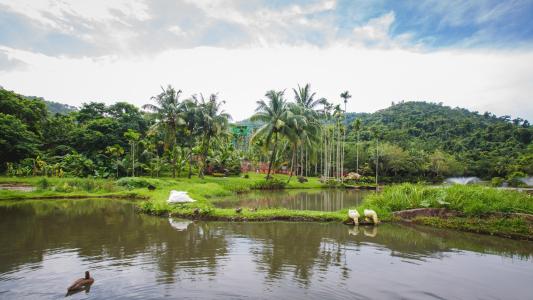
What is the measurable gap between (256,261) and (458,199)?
1077cm

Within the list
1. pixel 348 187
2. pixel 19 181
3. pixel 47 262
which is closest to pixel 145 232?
pixel 47 262

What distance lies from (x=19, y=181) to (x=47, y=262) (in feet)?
80.4

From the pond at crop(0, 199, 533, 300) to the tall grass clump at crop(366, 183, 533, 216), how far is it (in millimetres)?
1942

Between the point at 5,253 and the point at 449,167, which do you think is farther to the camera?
the point at 449,167

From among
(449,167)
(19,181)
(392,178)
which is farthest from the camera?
(449,167)

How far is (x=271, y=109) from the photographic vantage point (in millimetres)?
36094

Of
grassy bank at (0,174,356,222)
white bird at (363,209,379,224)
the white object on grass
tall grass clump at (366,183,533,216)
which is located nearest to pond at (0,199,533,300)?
the white object on grass

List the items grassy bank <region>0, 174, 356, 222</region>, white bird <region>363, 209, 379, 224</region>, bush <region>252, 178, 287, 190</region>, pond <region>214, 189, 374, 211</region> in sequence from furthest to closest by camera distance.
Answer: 1. bush <region>252, 178, 287, 190</region>
2. pond <region>214, 189, 374, 211</region>
3. grassy bank <region>0, 174, 356, 222</region>
4. white bird <region>363, 209, 379, 224</region>

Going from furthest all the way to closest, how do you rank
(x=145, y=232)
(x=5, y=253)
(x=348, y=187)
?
(x=348, y=187) → (x=145, y=232) → (x=5, y=253)

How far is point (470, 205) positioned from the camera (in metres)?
14.6

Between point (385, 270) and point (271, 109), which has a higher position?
point (271, 109)

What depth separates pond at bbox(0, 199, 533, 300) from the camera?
713 centimetres

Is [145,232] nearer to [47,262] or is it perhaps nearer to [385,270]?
[47,262]

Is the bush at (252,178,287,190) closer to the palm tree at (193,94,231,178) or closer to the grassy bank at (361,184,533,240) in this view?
the palm tree at (193,94,231,178)
